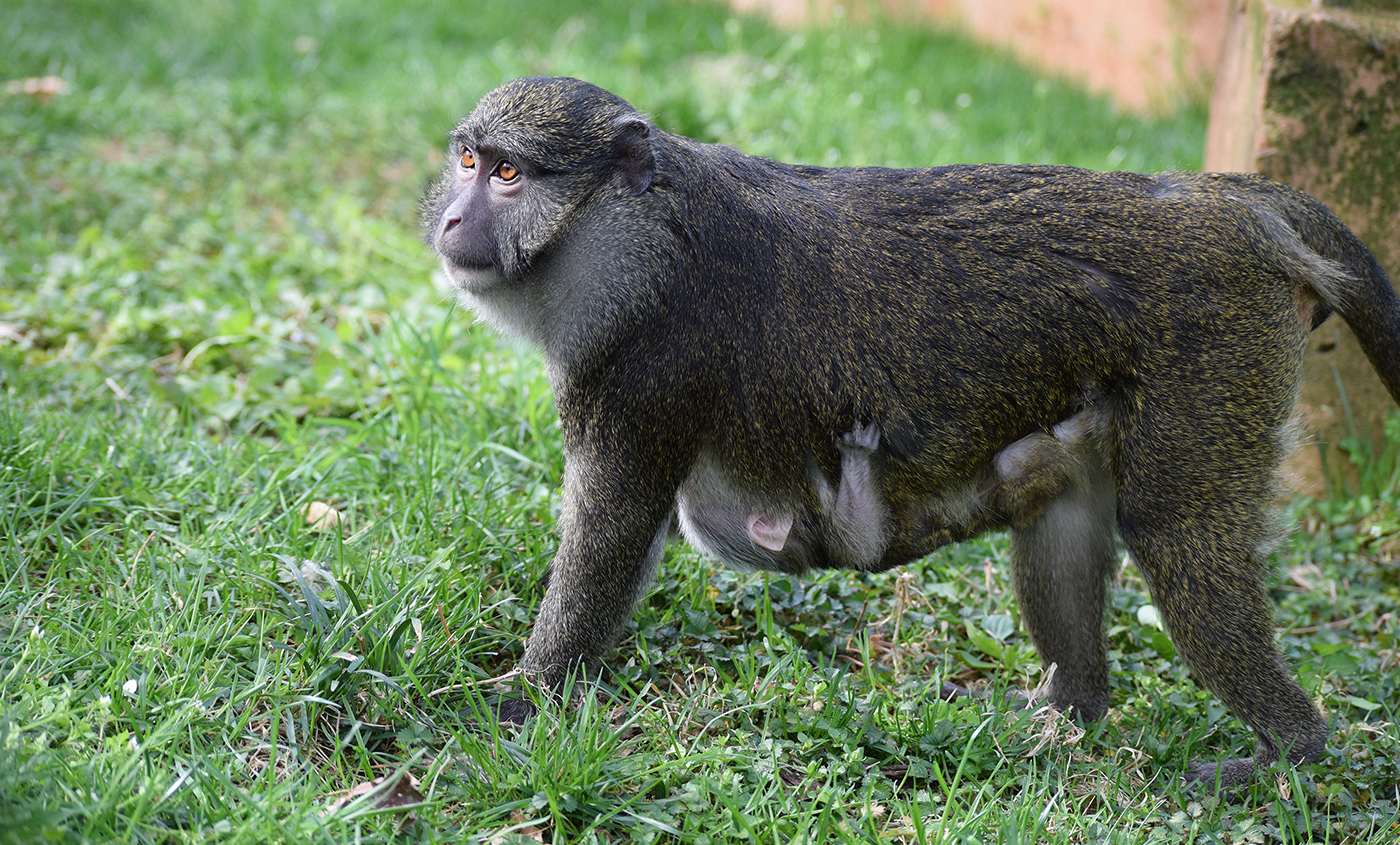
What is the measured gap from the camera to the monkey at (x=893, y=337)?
108 inches

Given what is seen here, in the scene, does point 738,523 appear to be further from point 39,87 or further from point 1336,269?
point 39,87

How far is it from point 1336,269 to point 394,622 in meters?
2.56

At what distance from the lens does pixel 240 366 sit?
443 cm

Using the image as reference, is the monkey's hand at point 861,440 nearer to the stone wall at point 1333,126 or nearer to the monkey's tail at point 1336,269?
the monkey's tail at point 1336,269

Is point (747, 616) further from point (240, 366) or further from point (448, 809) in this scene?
point (240, 366)

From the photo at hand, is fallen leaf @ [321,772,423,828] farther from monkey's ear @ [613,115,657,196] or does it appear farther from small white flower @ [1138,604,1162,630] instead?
small white flower @ [1138,604,1162,630]

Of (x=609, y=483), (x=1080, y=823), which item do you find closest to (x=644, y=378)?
(x=609, y=483)

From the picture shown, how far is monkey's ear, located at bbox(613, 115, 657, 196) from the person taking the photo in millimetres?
2771

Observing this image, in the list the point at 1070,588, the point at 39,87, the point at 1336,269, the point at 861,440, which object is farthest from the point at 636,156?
the point at 39,87

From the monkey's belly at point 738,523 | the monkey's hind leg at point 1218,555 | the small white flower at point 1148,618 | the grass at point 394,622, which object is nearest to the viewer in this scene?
the grass at point 394,622

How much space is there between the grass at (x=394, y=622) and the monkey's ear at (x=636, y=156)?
118cm

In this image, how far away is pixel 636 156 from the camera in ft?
9.15

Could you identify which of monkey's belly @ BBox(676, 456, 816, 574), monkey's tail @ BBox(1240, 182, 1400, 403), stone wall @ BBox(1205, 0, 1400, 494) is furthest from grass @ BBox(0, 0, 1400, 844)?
monkey's tail @ BBox(1240, 182, 1400, 403)

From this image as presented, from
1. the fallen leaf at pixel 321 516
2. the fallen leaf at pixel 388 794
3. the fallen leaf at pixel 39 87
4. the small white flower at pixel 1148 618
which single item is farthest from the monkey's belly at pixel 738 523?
the fallen leaf at pixel 39 87
